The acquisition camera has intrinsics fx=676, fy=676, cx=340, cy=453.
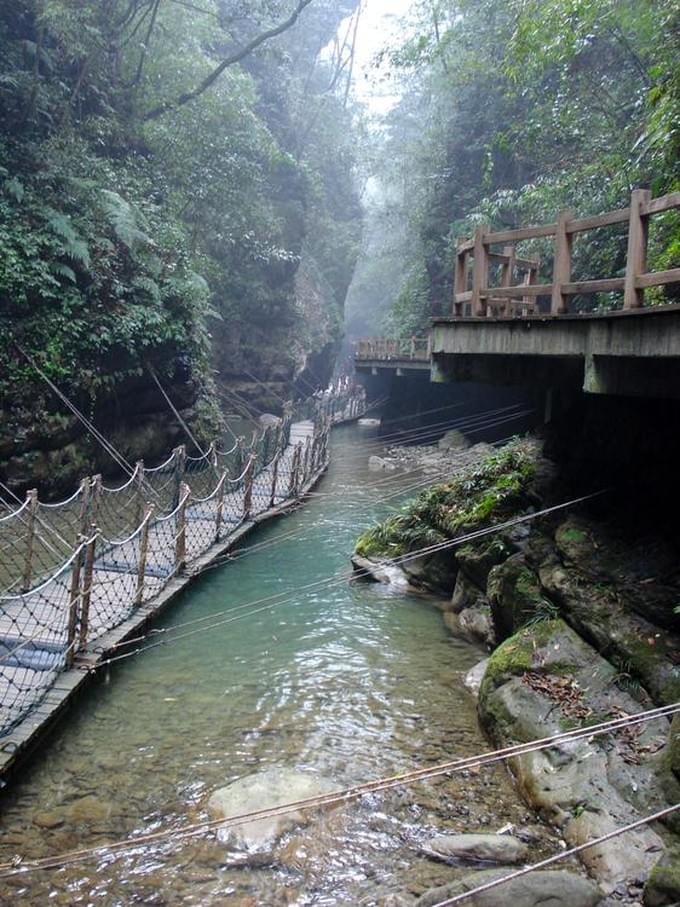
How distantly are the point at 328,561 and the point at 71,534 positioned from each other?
4.17 metres

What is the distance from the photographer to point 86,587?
6457 millimetres

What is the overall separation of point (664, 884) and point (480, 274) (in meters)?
5.26

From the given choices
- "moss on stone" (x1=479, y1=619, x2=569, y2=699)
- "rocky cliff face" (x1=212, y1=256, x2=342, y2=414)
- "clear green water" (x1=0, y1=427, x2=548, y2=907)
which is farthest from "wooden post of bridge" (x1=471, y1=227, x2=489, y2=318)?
"rocky cliff face" (x1=212, y1=256, x2=342, y2=414)

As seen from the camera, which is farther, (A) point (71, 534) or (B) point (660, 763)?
(A) point (71, 534)

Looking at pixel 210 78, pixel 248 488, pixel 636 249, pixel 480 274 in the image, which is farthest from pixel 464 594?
pixel 210 78

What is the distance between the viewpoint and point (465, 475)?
34.1 feet

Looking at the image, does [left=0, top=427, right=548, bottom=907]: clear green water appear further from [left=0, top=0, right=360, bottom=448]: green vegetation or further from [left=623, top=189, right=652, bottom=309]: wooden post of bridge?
[left=0, top=0, right=360, bottom=448]: green vegetation

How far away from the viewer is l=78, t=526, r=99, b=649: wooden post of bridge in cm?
643

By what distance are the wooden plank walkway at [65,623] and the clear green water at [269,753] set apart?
0.25 metres

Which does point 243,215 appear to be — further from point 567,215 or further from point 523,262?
point 567,215

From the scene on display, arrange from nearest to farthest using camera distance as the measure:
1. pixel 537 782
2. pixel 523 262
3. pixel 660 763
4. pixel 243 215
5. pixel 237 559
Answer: pixel 660 763 → pixel 537 782 → pixel 523 262 → pixel 237 559 → pixel 243 215

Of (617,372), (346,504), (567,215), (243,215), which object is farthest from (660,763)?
(243,215)

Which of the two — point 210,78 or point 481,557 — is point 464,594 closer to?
point 481,557

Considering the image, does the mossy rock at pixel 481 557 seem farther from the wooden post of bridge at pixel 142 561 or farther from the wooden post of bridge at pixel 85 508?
the wooden post of bridge at pixel 85 508
